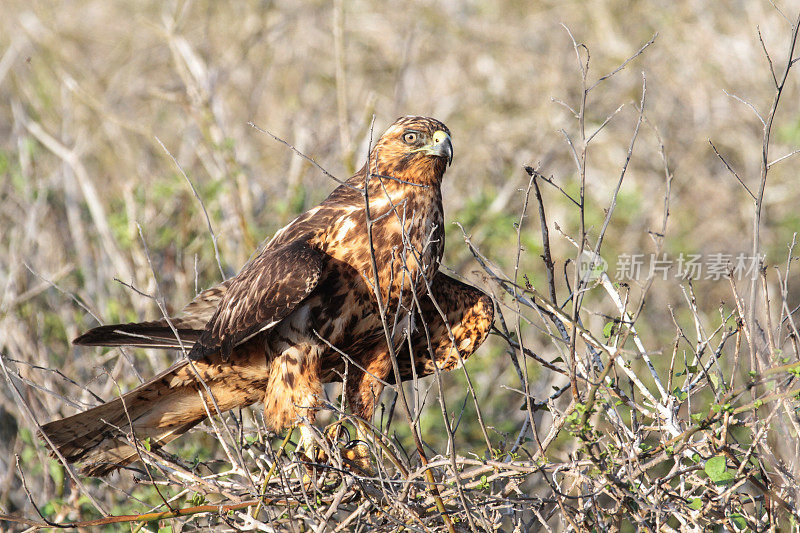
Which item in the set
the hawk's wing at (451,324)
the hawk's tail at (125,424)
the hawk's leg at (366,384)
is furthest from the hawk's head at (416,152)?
the hawk's tail at (125,424)

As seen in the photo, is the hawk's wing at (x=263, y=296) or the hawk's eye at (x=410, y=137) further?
the hawk's eye at (x=410, y=137)

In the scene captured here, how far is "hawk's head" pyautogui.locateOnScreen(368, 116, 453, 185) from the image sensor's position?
373cm

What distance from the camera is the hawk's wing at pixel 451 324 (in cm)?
391

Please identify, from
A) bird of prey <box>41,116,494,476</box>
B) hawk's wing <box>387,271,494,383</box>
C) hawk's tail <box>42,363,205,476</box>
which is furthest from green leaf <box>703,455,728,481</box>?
hawk's tail <box>42,363,205,476</box>

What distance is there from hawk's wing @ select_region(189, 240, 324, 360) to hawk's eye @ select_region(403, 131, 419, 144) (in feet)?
2.10

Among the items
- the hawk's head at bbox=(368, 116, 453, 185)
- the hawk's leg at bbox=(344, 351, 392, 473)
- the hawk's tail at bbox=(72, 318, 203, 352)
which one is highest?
the hawk's head at bbox=(368, 116, 453, 185)

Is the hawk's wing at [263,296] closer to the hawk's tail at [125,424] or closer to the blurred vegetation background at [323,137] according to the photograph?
the hawk's tail at [125,424]

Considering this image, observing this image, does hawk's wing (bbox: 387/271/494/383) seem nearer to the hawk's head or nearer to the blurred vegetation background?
the hawk's head

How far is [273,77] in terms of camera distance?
28.9 ft

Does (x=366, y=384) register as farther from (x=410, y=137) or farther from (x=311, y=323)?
(x=410, y=137)

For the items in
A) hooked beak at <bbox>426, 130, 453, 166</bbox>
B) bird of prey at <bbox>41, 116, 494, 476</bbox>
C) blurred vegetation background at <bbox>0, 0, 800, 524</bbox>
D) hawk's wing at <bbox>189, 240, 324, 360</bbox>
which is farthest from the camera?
blurred vegetation background at <bbox>0, 0, 800, 524</bbox>

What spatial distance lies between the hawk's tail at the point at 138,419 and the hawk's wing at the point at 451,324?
2.49 ft

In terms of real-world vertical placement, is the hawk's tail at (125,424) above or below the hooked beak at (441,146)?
below

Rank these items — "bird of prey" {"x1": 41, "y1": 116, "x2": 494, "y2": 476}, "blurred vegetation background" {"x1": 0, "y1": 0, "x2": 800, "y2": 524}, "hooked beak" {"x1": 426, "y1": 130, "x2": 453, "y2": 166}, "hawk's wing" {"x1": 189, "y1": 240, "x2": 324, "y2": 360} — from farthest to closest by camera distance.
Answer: "blurred vegetation background" {"x1": 0, "y1": 0, "x2": 800, "y2": 524} → "hooked beak" {"x1": 426, "y1": 130, "x2": 453, "y2": 166} → "bird of prey" {"x1": 41, "y1": 116, "x2": 494, "y2": 476} → "hawk's wing" {"x1": 189, "y1": 240, "x2": 324, "y2": 360}
